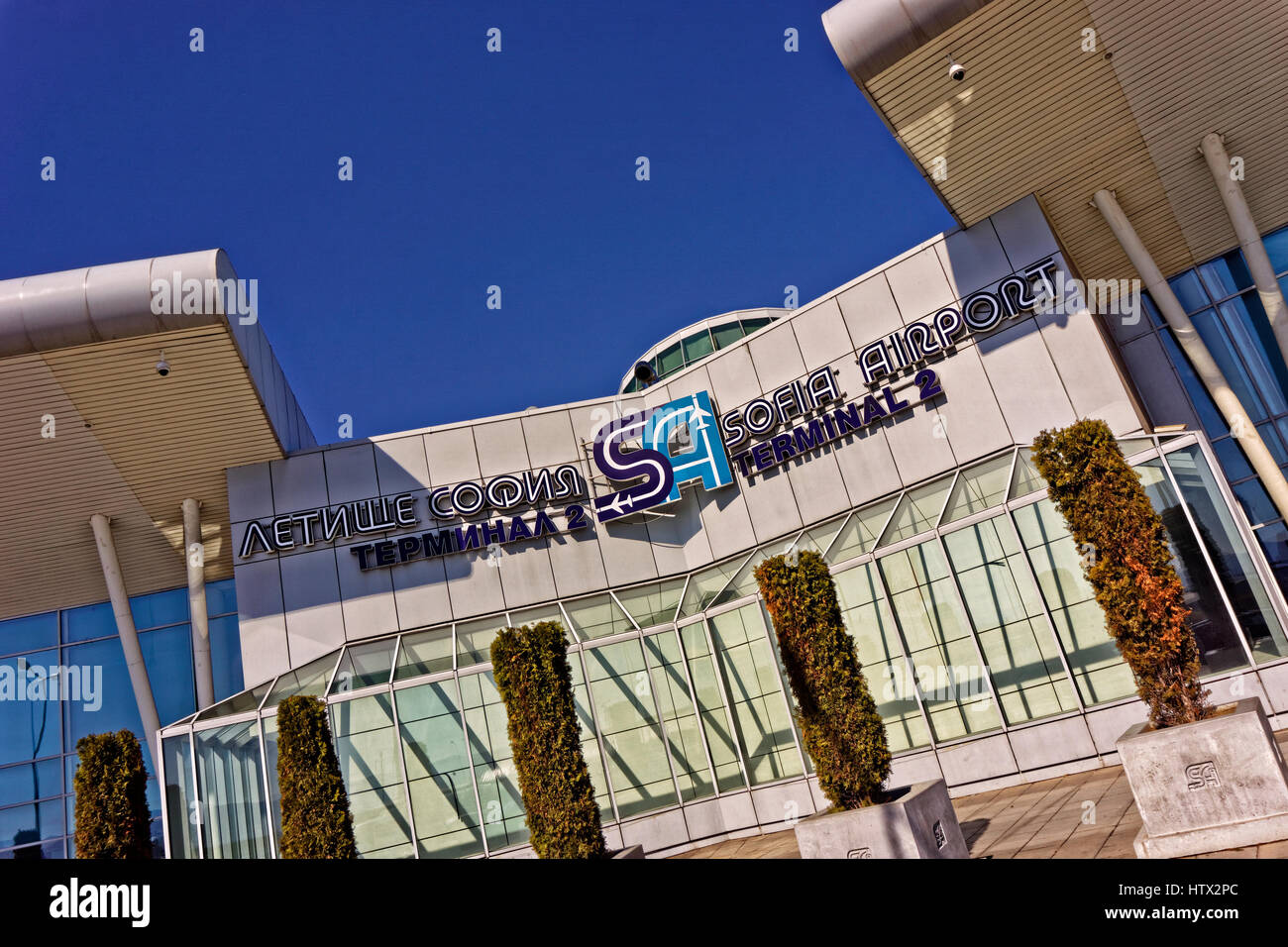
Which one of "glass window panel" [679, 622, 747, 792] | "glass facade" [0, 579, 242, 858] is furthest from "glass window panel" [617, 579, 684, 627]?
"glass facade" [0, 579, 242, 858]

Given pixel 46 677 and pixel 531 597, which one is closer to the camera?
pixel 531 597

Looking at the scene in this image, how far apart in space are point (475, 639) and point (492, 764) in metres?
2.71

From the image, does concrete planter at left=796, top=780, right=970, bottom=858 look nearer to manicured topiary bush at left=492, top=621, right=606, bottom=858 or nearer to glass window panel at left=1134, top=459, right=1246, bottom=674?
manicured topiary bush at left=492, top=621, right=606, bottom=858

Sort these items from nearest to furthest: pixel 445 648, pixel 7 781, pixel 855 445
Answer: pixel 445 648, pixel 855 445, pixel 7 781

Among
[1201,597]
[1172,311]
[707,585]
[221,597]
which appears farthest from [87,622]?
[1172,311]

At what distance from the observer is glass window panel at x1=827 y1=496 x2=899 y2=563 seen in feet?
58.9

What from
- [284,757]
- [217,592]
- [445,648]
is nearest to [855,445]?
[445,648]

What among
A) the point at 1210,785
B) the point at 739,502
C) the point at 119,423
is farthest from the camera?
the point at 739,502

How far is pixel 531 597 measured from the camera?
21750 mm

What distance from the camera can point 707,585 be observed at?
20312 mm

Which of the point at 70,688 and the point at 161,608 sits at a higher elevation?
the point at 161,608

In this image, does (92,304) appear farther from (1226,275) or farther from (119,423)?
(1226,275)
